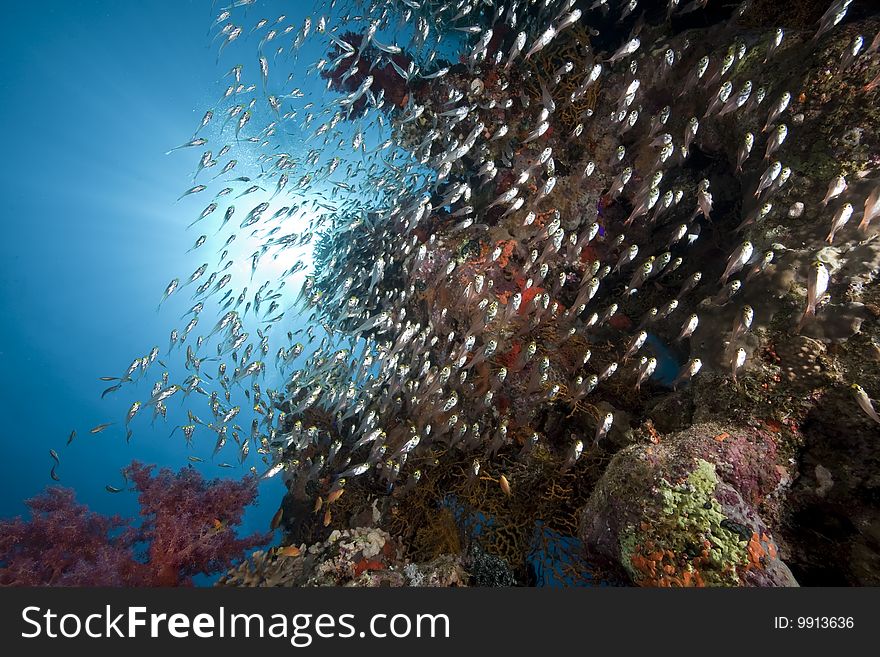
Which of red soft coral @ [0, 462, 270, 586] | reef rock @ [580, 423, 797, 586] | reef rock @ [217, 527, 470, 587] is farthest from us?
red soft coral @ [0, 462, 270, 586]

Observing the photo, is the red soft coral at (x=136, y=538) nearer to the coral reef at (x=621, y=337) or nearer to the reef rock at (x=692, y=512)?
the coral reef at (x=621, y=337)

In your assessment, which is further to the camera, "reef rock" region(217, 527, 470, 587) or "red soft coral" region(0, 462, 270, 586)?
"red soft coral" region(0, 462, 270, 586)

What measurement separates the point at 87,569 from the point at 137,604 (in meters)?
3.35

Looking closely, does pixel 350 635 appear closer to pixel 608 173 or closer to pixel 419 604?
pixel 419 604

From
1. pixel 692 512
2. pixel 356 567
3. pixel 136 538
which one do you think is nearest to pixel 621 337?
pixel 692 512

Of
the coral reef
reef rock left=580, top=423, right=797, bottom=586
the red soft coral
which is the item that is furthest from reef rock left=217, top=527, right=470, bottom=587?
reef rock left=580, top=423, right=797, bottom=586

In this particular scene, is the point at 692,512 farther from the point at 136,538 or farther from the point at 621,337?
the point at 136,538

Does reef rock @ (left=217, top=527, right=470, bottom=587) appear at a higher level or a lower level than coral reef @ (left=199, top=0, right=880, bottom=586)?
lower

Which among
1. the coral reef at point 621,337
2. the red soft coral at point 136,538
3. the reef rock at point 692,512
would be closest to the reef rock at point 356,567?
the coral reef at point 621,337

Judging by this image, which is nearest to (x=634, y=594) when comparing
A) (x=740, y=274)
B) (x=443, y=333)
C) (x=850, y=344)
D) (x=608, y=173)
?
(x=850, y=344)

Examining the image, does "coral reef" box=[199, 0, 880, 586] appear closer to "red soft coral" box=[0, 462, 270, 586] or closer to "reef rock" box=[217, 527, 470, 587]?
"reef rock" box=[217, 527, 470, 587]

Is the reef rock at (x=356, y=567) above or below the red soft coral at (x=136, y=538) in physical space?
below

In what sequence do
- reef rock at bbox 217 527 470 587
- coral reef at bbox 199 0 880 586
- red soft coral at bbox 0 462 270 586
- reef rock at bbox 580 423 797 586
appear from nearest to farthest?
reef rock at bbox 580 423 797 586 < coral reef at bbox 199 0 880 586 < reef rock at bbox 217 527 470 587 < red soft coral at bbox 0 462 270 586

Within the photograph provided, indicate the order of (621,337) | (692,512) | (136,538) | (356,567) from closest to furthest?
1. (692,512)
2. (356,567)
3. (136,538)
4. (621,337)
